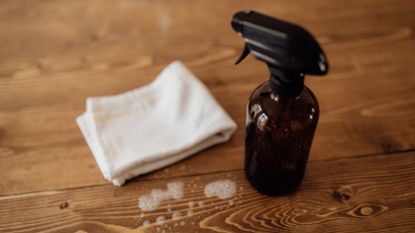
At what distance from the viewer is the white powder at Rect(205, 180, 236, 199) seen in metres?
0.59

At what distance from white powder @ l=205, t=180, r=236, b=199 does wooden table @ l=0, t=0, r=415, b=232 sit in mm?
10

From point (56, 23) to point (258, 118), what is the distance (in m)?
0.55

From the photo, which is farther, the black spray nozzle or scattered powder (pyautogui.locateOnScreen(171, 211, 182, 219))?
scattered powder (pyautogui.locateOnScreen(171, 211, 182, 219))

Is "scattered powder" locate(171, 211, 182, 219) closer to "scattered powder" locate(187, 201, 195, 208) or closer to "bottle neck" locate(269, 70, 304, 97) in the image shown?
"scattered powder" locate(187, 201, 195, 208)

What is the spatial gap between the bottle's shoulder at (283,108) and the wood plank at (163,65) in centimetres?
13

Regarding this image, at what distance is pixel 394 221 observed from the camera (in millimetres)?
555

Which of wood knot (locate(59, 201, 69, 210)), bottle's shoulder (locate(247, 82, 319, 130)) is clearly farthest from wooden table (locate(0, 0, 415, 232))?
bottle's shoulder (locate(247, 82, 319, 130))

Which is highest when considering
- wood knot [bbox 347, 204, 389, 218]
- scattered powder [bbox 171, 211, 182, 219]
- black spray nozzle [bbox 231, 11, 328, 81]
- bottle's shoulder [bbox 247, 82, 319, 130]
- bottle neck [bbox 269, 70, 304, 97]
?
black spray nozzle [bbox 231, 11, 328, 81]

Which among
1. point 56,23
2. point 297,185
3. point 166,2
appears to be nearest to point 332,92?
point 297,185

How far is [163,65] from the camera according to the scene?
78cm

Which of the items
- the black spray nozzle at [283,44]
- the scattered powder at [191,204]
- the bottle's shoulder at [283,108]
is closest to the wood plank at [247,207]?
the scattered powder at [191,204]

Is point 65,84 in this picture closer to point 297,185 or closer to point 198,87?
point 198,87

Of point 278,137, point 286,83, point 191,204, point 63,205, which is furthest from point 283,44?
point 63,205

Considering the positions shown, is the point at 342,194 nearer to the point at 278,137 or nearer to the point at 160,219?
the point at 278,137
